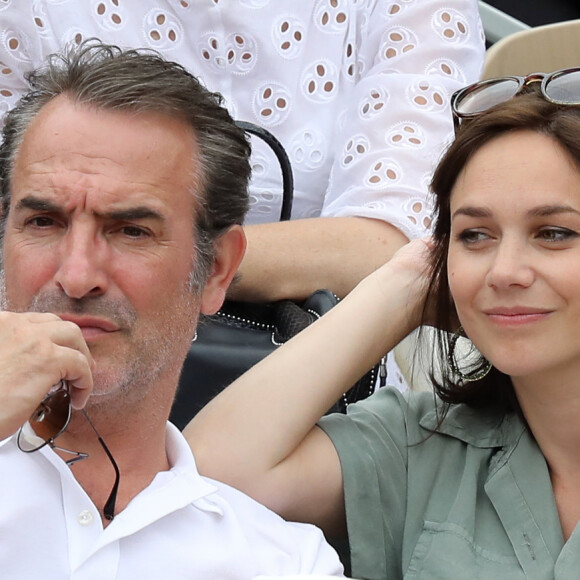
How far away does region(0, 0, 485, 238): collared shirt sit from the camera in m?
→ 2.59

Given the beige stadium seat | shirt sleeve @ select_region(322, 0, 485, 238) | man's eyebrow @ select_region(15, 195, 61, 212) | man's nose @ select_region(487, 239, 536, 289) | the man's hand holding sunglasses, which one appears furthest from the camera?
the beige stadium seat

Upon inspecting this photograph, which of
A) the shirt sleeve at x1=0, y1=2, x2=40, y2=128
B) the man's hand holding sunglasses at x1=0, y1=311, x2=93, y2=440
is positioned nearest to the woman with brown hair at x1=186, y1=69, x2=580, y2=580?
the man's hand holding sunglasses at x1=0, y1=311, x2=93, y2=440

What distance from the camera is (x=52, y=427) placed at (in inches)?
64.0

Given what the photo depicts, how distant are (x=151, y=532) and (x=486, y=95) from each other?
0.95 meters

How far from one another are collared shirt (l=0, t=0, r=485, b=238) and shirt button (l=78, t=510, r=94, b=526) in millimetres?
1028

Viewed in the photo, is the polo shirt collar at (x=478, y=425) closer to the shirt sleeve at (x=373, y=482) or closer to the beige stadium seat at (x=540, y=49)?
the shirt sleeve at (x=373, y=482)

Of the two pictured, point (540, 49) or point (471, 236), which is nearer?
point (471, 236)

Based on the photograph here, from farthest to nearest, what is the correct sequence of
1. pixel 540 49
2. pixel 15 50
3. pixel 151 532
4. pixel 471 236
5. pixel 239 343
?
pixel 540 49 < pixel 15 50 < pixel 239 343 < pixel 471 236 < pixel 151 532

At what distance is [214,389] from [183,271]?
36cm

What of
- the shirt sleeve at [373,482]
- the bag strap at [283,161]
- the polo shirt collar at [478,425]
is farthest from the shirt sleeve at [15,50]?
the polo shirt collar at [478,425]

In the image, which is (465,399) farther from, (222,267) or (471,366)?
(222,267)

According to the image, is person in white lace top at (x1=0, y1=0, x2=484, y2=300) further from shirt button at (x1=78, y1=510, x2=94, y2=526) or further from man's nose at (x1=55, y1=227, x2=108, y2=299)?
shirt button at (x1=78, y1=510, x2=94, y2=526)

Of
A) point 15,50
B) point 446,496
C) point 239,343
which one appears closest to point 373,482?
point 446,496

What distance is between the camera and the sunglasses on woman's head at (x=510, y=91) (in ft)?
6.52
